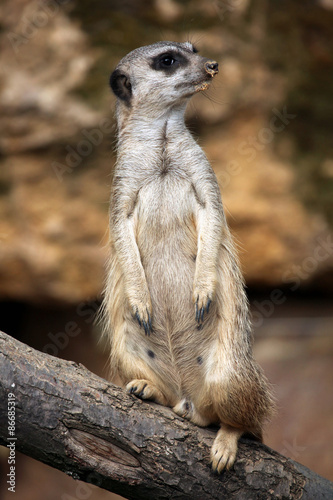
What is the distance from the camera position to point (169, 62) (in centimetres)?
331

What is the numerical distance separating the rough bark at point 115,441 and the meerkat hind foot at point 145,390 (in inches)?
2.3

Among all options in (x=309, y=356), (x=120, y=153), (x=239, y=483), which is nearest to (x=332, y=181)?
(x=309, y=356)

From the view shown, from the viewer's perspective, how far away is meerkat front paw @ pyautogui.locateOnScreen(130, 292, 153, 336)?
2949mm

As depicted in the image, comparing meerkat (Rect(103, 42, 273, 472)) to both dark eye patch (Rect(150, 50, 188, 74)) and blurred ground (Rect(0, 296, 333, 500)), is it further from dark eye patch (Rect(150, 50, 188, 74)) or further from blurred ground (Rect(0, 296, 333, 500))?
blurred ground (Rect(0, 296, 333, 500))

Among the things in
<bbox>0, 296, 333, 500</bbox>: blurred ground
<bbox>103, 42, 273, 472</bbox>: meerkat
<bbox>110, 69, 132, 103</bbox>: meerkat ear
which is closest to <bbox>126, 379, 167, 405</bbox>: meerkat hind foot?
<bbox>103, 42, 273, 472</bbox>: meerkat

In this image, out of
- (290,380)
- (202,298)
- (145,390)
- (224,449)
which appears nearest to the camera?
(224,449)

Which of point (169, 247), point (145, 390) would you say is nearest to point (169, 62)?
point (169, 247)

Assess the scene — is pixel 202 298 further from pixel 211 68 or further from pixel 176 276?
pixel 211 68

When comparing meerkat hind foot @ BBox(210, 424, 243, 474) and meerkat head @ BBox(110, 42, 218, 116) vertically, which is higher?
meerkat head @ BBox(110, 42, 218, 116)

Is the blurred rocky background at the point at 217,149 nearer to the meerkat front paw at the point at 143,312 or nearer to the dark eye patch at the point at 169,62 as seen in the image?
the dark eye patch at the point at 169,62

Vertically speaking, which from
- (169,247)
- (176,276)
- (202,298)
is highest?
(169,247)

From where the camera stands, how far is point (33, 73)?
5.56 metres

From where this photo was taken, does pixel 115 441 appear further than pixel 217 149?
No

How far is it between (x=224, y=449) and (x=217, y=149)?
3.62 metres
